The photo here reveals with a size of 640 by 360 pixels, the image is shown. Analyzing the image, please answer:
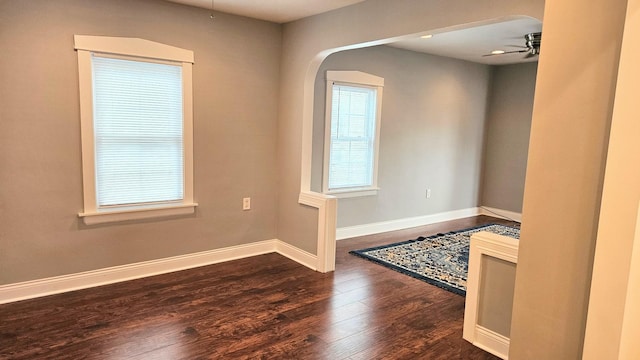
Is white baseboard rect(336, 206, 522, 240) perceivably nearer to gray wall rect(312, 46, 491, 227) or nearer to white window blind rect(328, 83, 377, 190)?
gray wall rect(312, 46, 491, 227)

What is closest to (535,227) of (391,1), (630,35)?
(630,35)

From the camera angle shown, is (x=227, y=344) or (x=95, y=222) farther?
(x=95, y=222)

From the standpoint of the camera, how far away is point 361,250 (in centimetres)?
466

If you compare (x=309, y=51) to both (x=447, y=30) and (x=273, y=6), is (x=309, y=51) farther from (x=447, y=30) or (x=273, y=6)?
(x=447, y=30)

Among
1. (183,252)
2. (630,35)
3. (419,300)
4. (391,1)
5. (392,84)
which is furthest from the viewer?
(392,84)

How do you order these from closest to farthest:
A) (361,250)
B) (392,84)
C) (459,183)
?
(361,250)
(392,84)
(459,183)

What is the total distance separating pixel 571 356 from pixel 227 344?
188 cm

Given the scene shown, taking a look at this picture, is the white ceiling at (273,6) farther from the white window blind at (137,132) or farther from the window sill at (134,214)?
the window sill at (134,214)


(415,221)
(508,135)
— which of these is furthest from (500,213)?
(415,221)

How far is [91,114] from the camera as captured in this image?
10.7 ft

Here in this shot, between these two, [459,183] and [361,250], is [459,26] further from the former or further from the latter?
[459,183]

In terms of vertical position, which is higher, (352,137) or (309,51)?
(309,51)

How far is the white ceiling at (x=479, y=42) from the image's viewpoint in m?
4.06

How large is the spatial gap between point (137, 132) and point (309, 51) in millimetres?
1720
